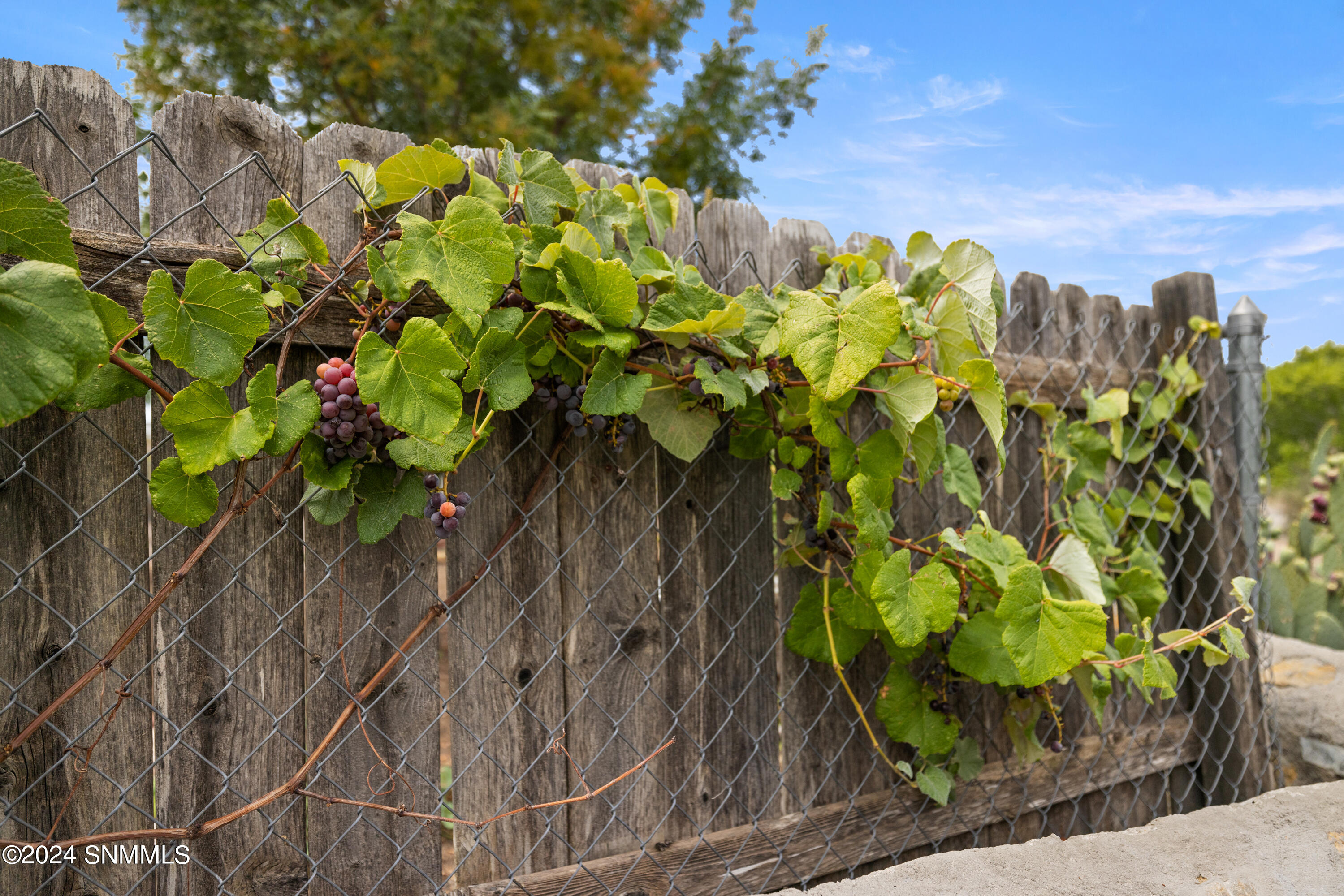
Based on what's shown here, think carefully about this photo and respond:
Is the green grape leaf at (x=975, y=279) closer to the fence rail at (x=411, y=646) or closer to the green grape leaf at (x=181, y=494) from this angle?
the fence rail at (x=411, y=646)

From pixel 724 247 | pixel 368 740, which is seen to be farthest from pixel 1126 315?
pixel 368 740

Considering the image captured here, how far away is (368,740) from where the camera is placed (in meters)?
1.22

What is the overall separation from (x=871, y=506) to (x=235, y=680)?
106 centimetres

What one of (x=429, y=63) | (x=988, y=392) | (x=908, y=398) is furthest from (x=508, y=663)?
(x=429, y=63)

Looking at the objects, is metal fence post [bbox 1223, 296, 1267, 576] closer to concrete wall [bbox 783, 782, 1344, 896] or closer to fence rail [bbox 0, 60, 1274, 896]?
fence rail [bbox 0, 60, 1274, 896]

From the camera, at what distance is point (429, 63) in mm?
5312

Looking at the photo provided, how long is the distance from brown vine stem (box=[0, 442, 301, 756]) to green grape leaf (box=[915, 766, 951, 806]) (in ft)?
4.60

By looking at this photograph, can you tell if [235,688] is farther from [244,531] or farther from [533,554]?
[533,554]

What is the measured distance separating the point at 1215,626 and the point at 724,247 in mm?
1197

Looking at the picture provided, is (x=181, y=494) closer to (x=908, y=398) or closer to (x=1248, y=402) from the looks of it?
(x=908, y=398)

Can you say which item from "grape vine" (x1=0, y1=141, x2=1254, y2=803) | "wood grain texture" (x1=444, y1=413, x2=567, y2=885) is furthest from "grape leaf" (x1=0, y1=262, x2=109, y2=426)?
"wood grain texture" (x1=444, y1=413, x2=567, y2=885)

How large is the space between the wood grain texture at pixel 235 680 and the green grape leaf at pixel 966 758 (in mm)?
1336

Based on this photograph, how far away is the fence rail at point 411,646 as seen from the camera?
43.0 inches

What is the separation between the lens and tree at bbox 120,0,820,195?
205 inches
